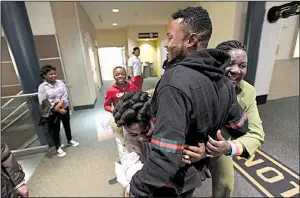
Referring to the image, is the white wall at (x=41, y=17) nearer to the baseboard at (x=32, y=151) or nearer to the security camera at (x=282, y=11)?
the baseboard at (x=32, y=151)

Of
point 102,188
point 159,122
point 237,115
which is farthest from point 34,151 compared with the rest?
point 237,115

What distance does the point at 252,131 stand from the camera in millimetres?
458

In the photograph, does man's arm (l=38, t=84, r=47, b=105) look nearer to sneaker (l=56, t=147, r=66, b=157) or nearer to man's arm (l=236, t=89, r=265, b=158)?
sneaker (l=56, t=147, r=66, b=157)

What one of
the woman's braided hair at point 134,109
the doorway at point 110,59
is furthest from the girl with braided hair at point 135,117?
the doorway at point 110,59

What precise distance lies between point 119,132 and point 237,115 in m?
0.35

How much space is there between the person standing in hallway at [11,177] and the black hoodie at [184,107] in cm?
58

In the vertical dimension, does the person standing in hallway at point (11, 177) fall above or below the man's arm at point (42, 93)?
below

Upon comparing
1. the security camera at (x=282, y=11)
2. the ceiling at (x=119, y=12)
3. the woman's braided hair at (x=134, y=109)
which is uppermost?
the ceiling at (x=119, y=12)

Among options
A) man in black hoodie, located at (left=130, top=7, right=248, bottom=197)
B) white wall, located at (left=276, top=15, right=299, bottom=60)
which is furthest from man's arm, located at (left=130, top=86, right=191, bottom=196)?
white wall, located at (left=276, top=15, right=299, bottom=60)

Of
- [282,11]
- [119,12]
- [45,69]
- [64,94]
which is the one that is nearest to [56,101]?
[64,94]

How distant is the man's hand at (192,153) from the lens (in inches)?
15.4

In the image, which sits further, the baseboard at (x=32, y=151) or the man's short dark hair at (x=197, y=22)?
the baseboard at (x=32, y=151)

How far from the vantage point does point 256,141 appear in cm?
47

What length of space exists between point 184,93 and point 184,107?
0.10ft
